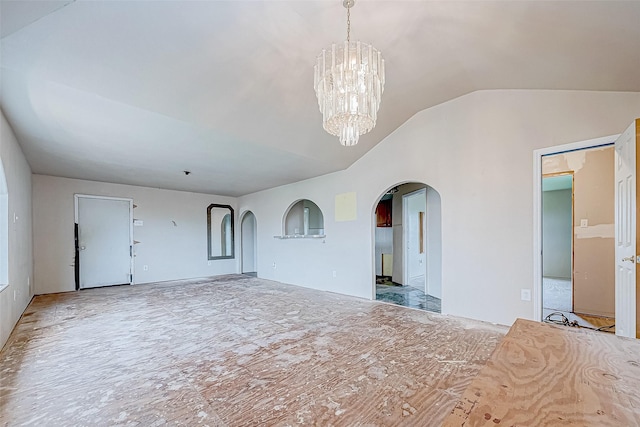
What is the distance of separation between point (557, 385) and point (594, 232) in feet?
15.5

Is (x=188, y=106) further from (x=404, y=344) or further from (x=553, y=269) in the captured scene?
(x=553, y=269)

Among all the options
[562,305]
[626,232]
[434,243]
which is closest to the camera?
[626,232]

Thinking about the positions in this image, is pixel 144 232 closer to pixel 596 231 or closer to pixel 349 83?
pixel 349 83

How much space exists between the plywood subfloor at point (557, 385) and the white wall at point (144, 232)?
733 cm

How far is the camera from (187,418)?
5.75 feet

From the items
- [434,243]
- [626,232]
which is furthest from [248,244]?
[626,232]

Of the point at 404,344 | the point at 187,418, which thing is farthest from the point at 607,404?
the point at 404,344

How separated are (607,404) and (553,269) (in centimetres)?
791

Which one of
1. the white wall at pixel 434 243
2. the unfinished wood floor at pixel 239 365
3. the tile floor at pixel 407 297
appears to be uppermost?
the white wall at pixel 434 243

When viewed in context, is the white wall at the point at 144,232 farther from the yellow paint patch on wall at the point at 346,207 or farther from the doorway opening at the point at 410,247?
the doorway opening at the point at 410,247

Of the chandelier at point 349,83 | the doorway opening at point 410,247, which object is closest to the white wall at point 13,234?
the chandelier at point 349,83

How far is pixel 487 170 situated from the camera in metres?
3.57

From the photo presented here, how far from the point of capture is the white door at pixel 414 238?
6266 millimetres

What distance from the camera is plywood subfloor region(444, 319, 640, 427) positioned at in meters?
0.68
